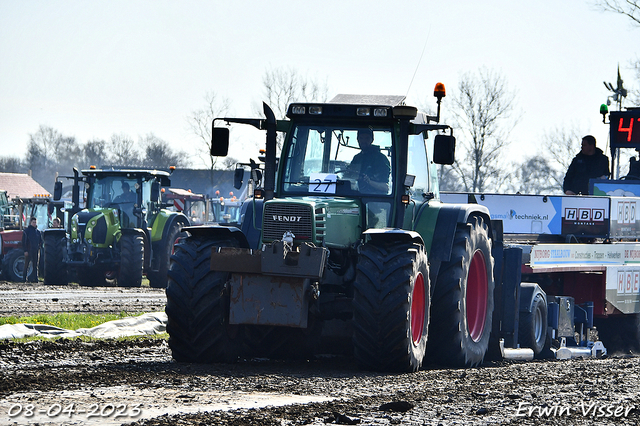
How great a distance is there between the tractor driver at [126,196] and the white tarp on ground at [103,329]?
964cm

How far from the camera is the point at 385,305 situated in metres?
8.15

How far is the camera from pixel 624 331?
1398 cm

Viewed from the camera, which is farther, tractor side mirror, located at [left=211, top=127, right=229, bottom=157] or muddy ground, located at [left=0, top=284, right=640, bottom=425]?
tractor side mirror, located at [left=211, top=127, right=229, bottom=157]

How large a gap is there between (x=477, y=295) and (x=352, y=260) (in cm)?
209

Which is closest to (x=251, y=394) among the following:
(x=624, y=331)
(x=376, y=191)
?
(x=376, y=191)

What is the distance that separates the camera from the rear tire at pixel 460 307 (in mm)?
9289

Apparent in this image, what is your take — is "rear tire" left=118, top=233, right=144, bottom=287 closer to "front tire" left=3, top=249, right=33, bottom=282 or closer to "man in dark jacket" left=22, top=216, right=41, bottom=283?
"man in dark jacket" left=22, top=216, right=41, bottom=283

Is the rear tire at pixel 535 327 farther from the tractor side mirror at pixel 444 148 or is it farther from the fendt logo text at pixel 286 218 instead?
the fendt logo text at pixel 286 218

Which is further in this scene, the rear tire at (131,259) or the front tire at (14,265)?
the front tire at (14,265)

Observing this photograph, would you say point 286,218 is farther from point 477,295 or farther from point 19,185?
point 19,185

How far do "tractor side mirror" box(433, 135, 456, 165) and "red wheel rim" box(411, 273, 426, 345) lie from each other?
1242mm

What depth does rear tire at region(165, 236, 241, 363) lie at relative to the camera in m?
8.62

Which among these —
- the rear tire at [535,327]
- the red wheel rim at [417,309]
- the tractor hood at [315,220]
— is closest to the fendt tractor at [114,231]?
the rear tire at [535,327]

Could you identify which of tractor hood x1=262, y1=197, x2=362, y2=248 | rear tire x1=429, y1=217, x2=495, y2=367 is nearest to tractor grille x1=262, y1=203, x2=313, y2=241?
tractor hood x1=262, y1=197, x2=362, y2=248
